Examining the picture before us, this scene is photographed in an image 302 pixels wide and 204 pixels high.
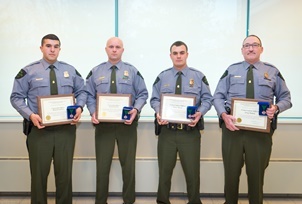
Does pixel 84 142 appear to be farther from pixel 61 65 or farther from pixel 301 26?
pixel 301 26

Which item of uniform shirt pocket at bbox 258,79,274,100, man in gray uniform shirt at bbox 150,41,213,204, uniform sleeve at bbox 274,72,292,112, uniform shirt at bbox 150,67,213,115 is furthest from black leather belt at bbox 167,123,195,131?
uniform sleeve at bbox 274,72,292,112

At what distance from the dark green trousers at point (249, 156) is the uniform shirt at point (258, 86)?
271 mm

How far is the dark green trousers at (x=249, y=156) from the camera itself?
2547mm

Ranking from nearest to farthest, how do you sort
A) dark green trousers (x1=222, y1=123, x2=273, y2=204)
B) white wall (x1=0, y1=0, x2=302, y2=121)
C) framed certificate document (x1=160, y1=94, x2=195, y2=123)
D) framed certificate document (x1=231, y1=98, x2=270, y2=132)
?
framed certificate document (x1=231, y1=98, x2=270, y2=132)
dark green trousers (x1=222, y1=123, x2=273, y2=204)
framed certificate document (x1=160, y1=94, x2=195, y2=123)
white wall (x1=0, y1=0, x2=302, y2=121)

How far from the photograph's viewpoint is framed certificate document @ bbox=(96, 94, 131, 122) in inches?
107

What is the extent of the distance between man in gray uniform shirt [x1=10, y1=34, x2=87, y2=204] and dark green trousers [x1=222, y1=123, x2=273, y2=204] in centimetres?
140

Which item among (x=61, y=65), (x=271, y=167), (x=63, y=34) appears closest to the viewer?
(x=61, y=65)

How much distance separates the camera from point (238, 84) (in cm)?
262

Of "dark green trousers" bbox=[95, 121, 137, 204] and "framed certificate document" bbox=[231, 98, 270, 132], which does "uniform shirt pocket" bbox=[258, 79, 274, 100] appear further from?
"dark green trousers" bbox=[95, 121, 137, 204]

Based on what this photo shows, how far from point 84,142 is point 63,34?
1.31m

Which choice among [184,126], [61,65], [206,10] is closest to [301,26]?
[206,10]

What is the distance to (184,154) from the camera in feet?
9.05

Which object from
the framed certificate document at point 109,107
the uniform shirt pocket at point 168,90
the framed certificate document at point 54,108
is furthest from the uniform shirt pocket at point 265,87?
the framed certificate document at point 54,108

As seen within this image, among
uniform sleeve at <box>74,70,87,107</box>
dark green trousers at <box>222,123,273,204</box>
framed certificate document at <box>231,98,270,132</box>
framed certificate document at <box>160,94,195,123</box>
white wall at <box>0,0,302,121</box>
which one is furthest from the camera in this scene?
white wall at <box>0,0,302,121</box>
